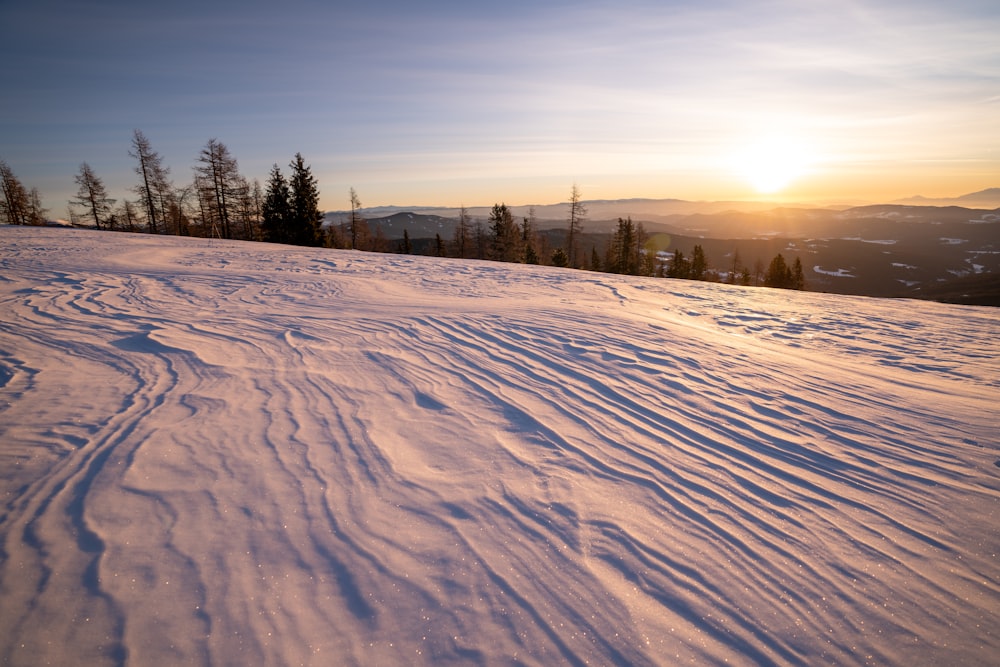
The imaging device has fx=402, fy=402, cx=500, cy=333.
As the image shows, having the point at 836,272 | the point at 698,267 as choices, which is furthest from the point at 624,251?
the point at 836,272

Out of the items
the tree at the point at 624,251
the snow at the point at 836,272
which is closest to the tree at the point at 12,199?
the tree at the point at 624,251

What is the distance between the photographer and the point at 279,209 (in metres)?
35.2

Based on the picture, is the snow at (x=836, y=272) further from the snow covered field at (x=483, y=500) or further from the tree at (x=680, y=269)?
the snow covered field at (x=483, y=500)

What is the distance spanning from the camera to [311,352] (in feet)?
16.9

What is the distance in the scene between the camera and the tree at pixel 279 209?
34594 mm

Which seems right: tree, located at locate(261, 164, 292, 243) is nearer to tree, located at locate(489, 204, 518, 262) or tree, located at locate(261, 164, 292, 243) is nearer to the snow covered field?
tree, located at locate(489, 204, 518, 262)

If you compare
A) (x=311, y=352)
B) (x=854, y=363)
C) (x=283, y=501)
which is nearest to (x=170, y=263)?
(x=311, y=352)

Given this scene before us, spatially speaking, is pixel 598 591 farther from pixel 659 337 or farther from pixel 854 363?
pixel 854 363

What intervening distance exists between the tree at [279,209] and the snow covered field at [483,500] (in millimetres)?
32365

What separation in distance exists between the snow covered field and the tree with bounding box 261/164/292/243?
106ft

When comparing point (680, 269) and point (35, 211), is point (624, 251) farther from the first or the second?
point (35, 211)

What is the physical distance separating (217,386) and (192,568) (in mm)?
2421

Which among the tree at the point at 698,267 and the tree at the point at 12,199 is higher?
the tree at the point at 12,199

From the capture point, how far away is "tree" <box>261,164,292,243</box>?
34.6m
